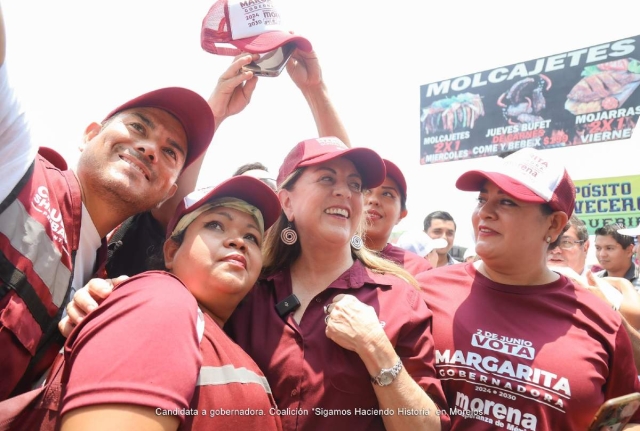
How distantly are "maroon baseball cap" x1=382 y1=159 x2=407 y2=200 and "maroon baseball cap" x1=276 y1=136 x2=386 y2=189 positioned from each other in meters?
0.88

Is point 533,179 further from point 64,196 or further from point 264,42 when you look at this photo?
point 64,196

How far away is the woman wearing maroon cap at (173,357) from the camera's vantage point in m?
Answer: 1.26

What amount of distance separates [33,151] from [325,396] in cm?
150

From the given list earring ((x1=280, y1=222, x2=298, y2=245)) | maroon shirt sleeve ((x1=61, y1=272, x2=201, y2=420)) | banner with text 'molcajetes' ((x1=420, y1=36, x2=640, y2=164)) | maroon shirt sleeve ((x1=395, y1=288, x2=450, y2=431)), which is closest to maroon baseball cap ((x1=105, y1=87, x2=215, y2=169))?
earring ((x1=280, y1=222, x2=298, y2=245))

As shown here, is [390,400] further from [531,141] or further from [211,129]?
[531,141]

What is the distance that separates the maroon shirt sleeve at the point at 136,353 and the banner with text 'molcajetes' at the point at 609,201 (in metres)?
16.4

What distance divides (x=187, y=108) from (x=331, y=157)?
2.53 ft

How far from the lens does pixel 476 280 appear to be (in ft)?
8.29

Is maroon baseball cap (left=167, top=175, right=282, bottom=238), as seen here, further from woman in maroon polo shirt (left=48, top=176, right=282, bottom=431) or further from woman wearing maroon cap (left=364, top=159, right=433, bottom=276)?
woman wearing maroon cap (left=364, top=159, right=433, bottom=276)

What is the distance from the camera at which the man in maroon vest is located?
169cm

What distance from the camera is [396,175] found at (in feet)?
12.2

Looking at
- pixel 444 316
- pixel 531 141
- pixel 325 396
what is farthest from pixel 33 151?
pixel 531 141

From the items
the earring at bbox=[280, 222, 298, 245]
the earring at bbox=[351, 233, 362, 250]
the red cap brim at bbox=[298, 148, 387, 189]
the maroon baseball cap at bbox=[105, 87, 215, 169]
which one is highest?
the maroon baseball cap at bbox=[105, 87, 215, 169]

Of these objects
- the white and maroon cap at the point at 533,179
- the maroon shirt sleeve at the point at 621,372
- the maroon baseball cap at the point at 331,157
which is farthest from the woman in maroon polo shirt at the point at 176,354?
the maroon shirt sleeve at the point at 621,372
